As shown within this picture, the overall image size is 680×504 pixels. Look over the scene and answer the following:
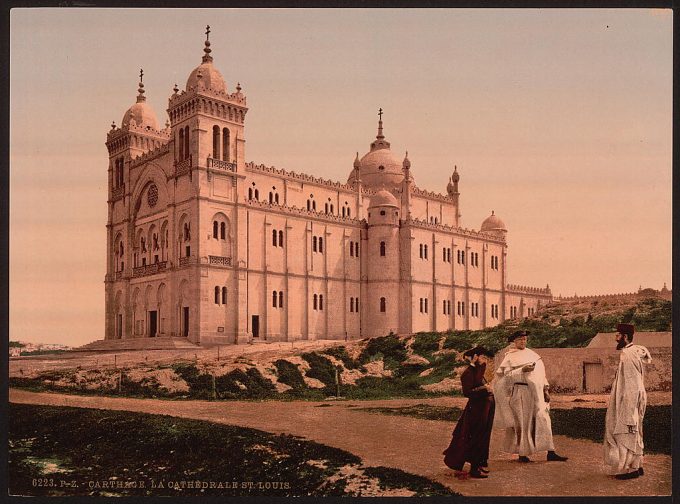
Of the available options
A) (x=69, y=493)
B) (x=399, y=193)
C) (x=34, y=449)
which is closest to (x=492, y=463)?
(x=69, y=493)

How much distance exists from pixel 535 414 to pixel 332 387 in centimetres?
1378

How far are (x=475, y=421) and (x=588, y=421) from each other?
5666 mm

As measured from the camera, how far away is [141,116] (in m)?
54.0

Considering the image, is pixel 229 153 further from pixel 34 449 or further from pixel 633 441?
pixel 633 441

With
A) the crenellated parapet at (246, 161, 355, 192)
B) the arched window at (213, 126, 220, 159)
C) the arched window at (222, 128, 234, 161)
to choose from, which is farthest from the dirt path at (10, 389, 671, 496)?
the crenellated parapet at (246, 161, 355, 192)

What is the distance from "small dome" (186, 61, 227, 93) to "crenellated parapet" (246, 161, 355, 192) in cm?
738

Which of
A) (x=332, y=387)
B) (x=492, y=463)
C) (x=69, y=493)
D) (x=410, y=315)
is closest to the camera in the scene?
(x=492, y=463)

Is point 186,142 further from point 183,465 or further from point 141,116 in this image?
point 183,465

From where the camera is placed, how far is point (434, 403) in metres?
25.1

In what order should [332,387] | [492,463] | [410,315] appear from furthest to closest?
[410,315] → [332,387] → [492,463]

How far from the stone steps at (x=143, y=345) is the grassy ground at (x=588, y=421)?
2097 cm

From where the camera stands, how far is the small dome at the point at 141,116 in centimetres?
5338

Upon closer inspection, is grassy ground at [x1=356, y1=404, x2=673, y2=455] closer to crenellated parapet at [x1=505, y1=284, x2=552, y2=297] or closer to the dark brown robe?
the dark brown robe

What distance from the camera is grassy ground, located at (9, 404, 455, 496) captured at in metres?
18.3
